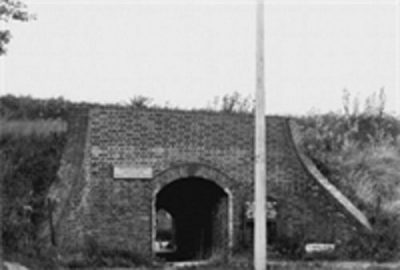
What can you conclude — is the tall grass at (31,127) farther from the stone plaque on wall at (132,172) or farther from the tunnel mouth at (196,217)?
the tunnel mouth at (196,217)

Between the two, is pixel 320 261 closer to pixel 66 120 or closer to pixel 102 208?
pixel 102 208

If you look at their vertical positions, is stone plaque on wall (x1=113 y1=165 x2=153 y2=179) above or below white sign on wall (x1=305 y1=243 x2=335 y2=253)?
above

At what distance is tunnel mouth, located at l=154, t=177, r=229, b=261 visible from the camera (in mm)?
21547

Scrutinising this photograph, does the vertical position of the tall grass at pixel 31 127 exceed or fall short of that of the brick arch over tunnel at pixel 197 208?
it exceeds it

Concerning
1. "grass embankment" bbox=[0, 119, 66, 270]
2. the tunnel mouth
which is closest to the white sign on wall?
the tunnel mouth

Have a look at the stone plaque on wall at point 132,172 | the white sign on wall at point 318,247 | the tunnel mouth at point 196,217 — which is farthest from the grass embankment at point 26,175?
the white sign on wall at point 318,247

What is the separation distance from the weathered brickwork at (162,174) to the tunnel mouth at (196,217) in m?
0.58

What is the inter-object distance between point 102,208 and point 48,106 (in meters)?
4.51

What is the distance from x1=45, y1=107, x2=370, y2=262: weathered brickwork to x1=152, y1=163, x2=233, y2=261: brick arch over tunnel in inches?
2.0

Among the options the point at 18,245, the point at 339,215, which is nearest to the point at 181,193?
the point at 339,215

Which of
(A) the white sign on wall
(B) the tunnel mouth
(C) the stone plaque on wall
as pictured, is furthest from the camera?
(B) the tunnel mouth

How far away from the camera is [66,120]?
2173 cm

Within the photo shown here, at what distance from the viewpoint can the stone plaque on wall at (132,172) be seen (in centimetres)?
1962

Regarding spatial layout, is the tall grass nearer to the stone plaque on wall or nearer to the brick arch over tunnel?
the stone plaque on wall
